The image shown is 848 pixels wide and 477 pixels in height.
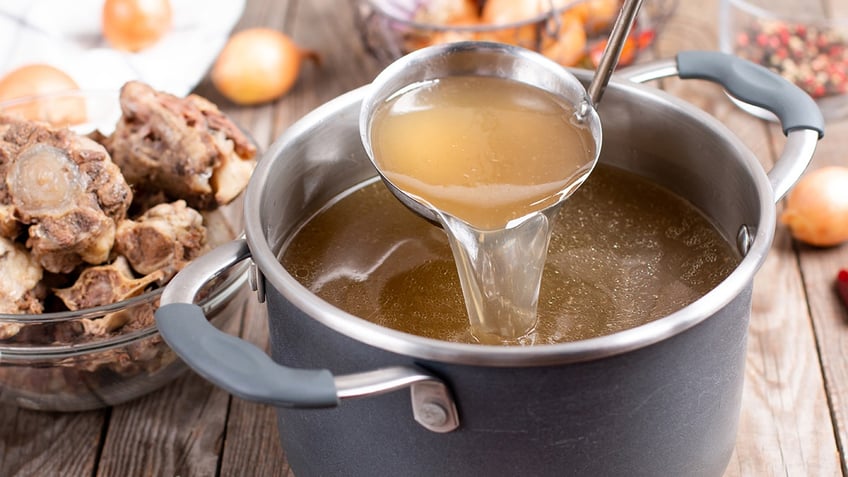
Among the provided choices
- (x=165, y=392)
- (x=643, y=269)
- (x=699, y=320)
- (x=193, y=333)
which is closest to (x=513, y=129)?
(x=643, y=269)

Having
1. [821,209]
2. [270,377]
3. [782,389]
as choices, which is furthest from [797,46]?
[270,377]

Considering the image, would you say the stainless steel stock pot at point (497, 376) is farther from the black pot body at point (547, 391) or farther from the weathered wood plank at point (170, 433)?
the weathered wood plank at point (170, 433)

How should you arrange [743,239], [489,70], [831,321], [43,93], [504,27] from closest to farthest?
1. [743,239]
2. [489,70]
3. [831,321]
4. [43,93]
5. [504,27]

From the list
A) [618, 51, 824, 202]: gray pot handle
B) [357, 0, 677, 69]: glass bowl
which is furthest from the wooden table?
[357, 0, 677, 69]: glass bowl

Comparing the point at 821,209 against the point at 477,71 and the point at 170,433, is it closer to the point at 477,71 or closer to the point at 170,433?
the point at 477,71

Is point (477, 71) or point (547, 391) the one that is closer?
point (547, 391)

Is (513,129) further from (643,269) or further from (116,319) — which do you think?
(116,319)

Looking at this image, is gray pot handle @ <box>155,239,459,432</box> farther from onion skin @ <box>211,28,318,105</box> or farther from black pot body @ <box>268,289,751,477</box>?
onion skin @ <box>211,28,318,105</box>
